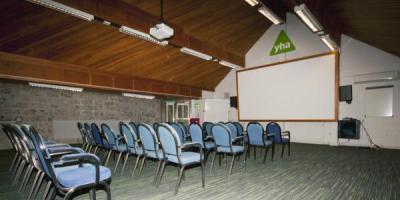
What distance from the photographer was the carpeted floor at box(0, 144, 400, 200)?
9.68 feet

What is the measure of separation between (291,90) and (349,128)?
2.46m

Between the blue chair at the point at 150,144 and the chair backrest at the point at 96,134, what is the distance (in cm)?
156

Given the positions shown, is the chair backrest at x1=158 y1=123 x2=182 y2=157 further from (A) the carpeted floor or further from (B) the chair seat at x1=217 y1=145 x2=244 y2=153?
(B) the chair seat at x1=217 y1=145 x2=244 y2=153

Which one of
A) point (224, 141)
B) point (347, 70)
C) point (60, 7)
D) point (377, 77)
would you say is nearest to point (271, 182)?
point (224, 141)

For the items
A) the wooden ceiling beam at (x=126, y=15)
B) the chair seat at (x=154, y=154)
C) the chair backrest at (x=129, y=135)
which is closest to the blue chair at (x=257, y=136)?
A: the chair seat at (x=154, y=154)

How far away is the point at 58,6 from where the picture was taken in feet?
12.7

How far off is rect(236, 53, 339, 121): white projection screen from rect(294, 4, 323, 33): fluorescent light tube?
277cm

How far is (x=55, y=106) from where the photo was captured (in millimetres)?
8797

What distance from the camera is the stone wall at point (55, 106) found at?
766 cm

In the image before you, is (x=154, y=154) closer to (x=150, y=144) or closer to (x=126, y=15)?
(x=150, y=144)

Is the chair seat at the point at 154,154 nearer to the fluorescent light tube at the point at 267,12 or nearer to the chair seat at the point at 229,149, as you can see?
the chair seat at the point at 229,149

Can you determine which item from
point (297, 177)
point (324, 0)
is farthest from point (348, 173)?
point (324, 0)

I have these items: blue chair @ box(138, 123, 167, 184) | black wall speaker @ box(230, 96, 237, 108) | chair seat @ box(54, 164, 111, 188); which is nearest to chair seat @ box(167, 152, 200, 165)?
blue chair @ box(138, 123, 167, 184)

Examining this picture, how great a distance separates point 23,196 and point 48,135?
6709mm
